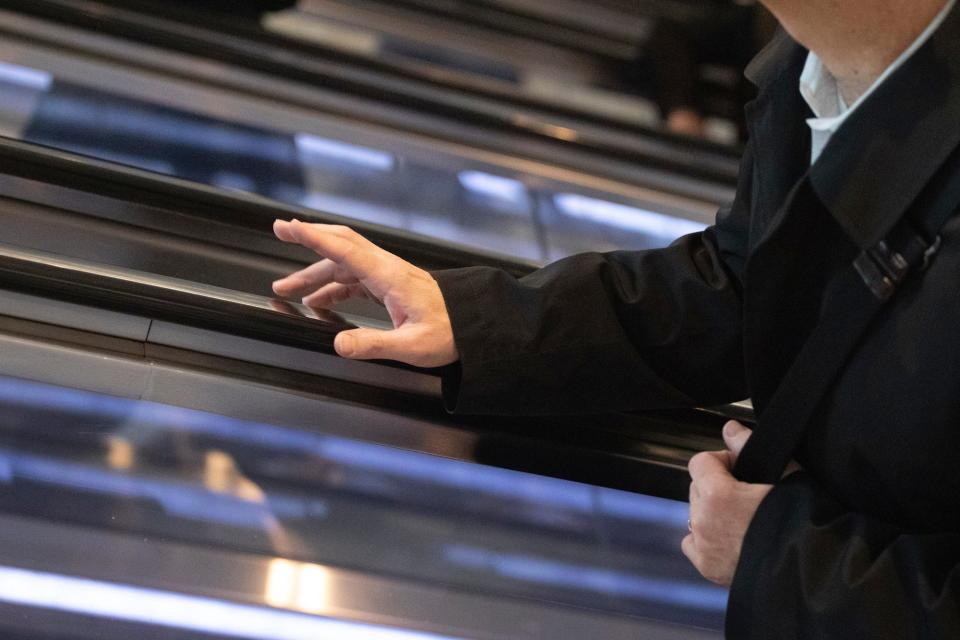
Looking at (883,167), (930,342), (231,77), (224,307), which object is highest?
(883,167)

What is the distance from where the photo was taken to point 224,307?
3.28ft

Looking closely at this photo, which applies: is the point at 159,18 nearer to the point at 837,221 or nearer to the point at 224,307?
the point at 224,307

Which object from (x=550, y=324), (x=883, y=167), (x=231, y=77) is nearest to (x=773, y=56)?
(x=883, y=167)

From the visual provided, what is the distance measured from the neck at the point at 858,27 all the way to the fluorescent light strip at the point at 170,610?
62 cm

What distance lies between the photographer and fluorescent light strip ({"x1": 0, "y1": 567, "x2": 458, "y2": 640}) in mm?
939

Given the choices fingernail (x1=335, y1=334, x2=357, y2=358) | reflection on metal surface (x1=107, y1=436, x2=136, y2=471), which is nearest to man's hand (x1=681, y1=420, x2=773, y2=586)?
fingernail (x1=335, y1=334, x2=357, y2=358)

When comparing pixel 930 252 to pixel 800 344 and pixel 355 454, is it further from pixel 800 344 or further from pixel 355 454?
pixel 355 454

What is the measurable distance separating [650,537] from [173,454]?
54cm

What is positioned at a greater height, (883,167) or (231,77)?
(883,167)

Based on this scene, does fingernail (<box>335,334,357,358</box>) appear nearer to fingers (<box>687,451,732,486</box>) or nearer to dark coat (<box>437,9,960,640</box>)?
dark coat (<box>437,9,960,640</box>)

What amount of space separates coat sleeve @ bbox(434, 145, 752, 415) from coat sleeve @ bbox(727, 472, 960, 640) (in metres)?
0.17

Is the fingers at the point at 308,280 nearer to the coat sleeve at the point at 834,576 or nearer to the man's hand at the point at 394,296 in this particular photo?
the man's hand at the point at 394,296

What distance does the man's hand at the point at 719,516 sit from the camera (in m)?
0.98

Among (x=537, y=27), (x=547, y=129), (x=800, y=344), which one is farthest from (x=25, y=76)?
(x=537, y=27)
